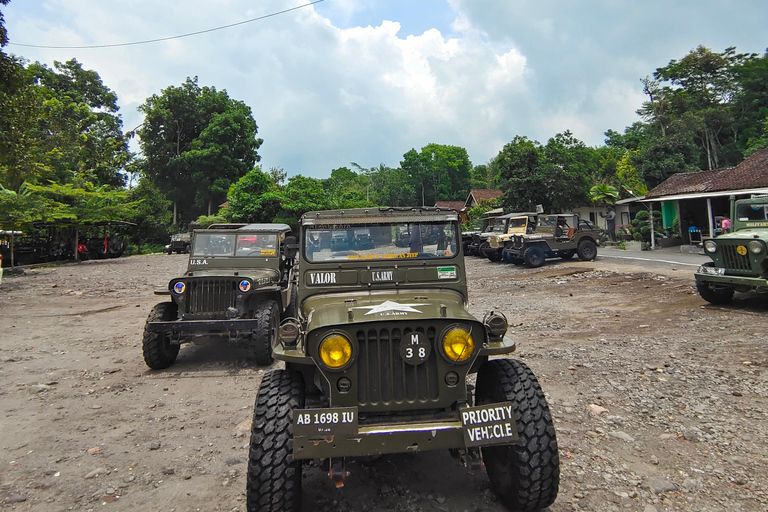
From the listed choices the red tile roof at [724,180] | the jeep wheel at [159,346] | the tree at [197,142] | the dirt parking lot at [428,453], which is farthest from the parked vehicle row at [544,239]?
the tree at [197,142]

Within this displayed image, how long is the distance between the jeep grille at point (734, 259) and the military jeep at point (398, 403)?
7.44m

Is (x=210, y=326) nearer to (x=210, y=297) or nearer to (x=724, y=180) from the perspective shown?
(x=210, y=297)

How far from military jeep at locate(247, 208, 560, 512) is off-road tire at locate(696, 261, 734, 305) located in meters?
7.79

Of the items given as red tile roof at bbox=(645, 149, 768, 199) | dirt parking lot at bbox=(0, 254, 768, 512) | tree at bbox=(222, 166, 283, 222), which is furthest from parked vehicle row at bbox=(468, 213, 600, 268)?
tree at bbox=(222, 166, 283, 222)

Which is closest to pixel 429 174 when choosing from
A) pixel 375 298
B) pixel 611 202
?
pixel 611 202

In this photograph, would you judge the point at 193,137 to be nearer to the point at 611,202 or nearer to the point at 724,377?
the point at 611,202

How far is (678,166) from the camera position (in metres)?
28.7

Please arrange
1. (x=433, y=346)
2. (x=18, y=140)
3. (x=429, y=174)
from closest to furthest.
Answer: (x=433, y=346)
(x=18, y=140)
(x=429, y=174)

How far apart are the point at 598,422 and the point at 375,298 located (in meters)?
2.28

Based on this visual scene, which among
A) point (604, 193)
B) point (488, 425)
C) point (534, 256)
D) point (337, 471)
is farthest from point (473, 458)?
point (604, 193)

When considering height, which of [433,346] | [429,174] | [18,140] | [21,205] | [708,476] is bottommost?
[708,476]

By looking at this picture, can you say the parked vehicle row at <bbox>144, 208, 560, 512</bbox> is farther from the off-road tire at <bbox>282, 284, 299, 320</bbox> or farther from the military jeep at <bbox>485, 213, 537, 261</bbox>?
the military jeep at <bbox>485, 213, 537, 261</bbox>

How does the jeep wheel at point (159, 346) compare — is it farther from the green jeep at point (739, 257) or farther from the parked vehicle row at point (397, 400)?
the green jeep at point (739, 257)

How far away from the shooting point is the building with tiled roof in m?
19.0
